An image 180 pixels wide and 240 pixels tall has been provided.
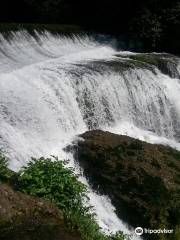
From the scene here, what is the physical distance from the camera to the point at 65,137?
14.5 meters

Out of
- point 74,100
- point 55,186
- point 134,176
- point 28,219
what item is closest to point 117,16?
point 74,100

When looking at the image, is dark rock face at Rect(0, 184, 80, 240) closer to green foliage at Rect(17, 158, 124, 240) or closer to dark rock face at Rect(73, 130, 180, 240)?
green foliage at Rect(17, 158, 124, 240)

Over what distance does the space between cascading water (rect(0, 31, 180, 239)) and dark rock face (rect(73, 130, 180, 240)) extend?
1.17 ft

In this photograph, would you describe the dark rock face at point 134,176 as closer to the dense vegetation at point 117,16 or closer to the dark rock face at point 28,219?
the dark rock face at point 28,219

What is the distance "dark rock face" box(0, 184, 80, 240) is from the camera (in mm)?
7082

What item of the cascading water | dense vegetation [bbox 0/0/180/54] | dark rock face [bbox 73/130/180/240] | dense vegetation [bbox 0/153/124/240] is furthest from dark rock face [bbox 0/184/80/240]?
dense vegetation [bbox 0/0/180/54]

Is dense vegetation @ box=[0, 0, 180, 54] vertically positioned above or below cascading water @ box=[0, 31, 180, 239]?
above

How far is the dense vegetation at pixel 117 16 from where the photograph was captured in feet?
86.0

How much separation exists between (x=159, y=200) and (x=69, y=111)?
4.54 meters

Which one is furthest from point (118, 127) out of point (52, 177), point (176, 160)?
point (52, 177)

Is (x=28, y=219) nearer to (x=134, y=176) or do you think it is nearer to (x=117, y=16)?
(x=134, y=176)

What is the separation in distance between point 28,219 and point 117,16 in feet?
70.9

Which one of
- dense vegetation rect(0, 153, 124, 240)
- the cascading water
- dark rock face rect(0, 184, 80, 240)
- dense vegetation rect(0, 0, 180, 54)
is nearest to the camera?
dark rock face rect(0, 184, 80, 240)

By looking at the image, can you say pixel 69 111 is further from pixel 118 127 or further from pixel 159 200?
pixel 159 200
